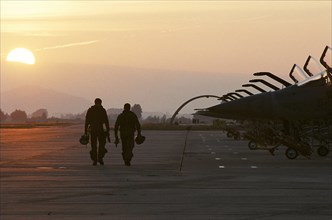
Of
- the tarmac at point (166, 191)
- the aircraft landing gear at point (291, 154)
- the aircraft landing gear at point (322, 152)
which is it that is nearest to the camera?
the tarmac at point (166, 191)

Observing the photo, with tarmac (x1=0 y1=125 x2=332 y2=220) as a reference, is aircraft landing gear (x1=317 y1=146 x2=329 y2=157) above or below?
above

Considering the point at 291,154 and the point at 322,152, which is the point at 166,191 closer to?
the point at 291,154

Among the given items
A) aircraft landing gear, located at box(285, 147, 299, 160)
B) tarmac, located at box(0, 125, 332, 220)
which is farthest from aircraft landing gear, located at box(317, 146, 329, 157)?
tarmac, located at box(0, 125, 332, 220)

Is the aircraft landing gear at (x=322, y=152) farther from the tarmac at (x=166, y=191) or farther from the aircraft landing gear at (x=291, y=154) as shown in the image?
the tarmac at (x=166, y=191)

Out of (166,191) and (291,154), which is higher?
(291,154)

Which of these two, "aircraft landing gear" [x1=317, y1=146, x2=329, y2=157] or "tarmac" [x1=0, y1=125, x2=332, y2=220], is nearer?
"tarmac" [x1=0, y1=125, x2=332, y2=220]

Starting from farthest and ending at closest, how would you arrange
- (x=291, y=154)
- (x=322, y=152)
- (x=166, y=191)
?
(x=322, y=152), (x=291, y=154), (x=166, y=191)

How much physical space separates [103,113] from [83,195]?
→ 10127mm

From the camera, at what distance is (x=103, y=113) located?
78.1ft

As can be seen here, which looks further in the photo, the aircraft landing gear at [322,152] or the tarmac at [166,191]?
the aircraft landing gear at [322,152]

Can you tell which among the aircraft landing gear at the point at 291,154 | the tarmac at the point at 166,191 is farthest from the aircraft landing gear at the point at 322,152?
the tarmac at the point at 166,191

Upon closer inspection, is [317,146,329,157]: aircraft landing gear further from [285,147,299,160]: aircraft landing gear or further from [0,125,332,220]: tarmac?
[0,125,332,220]: tarmac

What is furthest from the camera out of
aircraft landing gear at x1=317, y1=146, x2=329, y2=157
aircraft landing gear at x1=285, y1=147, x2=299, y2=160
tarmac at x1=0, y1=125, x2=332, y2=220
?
aircraft landing gear at x1=317, y1=146, x2=329, y2=157

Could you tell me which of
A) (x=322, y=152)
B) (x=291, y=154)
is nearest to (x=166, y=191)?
(x=291, y=154)
